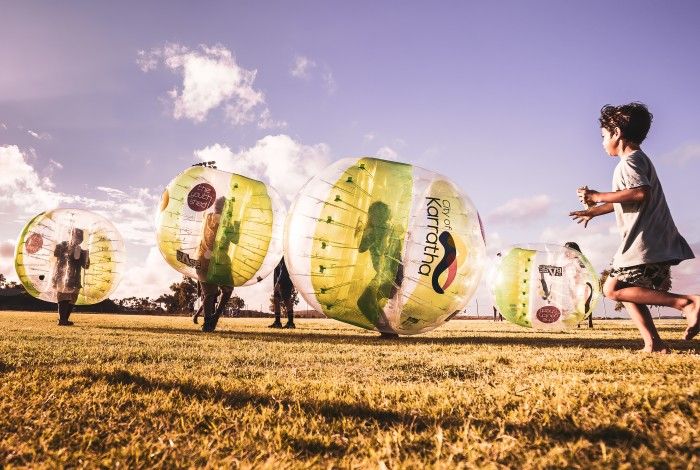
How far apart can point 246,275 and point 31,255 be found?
7007 mm

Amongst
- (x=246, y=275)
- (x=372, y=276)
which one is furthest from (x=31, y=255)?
(x=372, y=276)

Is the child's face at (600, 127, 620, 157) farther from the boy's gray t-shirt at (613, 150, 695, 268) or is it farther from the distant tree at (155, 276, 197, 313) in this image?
the distant tree at (155, 276, 197, 313)

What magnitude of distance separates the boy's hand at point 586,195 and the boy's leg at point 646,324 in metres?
1.18

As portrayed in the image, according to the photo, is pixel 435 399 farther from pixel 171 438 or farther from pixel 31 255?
pixel 31 255

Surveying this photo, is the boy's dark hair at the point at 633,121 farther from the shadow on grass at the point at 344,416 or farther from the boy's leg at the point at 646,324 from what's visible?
the shadow on grass at the point at 344,416

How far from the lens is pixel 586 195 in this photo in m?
4.73

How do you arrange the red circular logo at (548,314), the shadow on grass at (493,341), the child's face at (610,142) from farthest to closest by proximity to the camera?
the red circular logo at (548,314), the shadow on grass at (493,341), the child's face at (610,142)

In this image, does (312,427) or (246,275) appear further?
(246,275)

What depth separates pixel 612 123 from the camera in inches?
196

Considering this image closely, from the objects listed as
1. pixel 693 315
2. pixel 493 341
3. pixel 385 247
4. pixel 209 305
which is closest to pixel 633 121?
pixel 693 315

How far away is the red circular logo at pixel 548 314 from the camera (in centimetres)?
1011

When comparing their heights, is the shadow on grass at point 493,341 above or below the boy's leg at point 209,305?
below

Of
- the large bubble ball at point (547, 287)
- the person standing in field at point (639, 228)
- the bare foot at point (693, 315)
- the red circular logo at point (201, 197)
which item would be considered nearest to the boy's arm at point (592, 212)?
the person standing in field at point (639, 228)

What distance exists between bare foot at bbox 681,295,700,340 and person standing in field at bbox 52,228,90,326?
1342 cm
